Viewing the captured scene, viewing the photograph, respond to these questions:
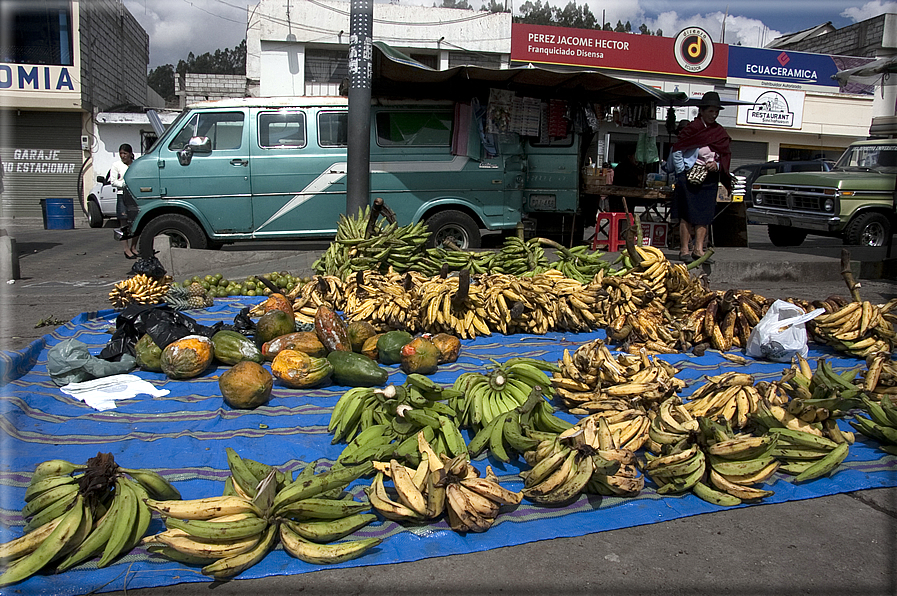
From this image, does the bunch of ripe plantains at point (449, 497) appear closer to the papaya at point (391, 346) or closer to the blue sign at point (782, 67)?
the papaya at point (391, 346)

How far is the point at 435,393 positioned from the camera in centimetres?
367

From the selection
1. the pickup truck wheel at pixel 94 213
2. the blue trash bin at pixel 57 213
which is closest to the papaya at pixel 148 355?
the pickup truck wheel at pixel 94 213

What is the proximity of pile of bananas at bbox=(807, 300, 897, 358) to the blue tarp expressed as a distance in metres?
0.95

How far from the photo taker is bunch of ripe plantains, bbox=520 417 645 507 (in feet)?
9.21

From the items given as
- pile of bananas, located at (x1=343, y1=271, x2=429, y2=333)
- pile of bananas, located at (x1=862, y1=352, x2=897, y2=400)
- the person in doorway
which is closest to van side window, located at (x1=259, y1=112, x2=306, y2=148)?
the person in doorway

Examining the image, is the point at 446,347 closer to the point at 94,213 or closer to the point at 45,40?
the point at 94,213

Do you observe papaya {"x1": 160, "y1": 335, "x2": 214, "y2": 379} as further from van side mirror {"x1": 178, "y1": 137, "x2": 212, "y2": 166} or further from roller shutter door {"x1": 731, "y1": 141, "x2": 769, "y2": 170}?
roller shutter door {"x1": 731, "y1": 141, "x2": 769, "y2": 170}

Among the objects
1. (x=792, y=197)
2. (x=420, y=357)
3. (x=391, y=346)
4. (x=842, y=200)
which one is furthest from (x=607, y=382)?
(x=792, y=197)

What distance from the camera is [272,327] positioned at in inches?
195

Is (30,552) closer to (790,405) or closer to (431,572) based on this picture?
(431,572)

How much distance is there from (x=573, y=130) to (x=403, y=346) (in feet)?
24.1

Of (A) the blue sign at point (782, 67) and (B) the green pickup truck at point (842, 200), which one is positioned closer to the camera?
(B) the green pickup truck at point (842, 200)

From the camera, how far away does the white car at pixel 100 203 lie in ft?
59.0

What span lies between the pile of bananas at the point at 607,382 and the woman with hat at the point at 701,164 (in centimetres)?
500
